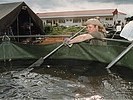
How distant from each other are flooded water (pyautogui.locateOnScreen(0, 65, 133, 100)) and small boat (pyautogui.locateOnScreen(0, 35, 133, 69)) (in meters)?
0.44

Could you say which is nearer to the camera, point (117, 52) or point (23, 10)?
point (117, 52)

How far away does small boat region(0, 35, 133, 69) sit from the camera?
9.55m

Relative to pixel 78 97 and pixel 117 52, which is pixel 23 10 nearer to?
pixel 117 52

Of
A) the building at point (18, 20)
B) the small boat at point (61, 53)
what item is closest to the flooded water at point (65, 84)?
the small boat at point (61, 53)

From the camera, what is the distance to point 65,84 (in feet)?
25.2

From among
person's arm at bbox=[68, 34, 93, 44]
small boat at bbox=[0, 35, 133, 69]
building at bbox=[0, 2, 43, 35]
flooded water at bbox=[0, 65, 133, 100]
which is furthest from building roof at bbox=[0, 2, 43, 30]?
person's arm at bbox=[68, 34, 93, 44]

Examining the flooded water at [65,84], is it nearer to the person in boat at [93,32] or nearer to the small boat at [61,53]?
the small boat at [61,53]

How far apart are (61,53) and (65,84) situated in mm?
2900

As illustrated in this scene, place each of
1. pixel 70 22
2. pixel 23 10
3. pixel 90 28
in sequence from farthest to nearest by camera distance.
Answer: pixel 70 22
pixel 23 10
pixel 90 28

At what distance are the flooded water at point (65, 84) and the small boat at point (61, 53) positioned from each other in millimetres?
441

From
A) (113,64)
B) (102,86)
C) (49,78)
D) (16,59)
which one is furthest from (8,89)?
(16,59)

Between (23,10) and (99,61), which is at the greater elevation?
(23,10)

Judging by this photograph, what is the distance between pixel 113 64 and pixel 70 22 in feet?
238

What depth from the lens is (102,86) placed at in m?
7.41
